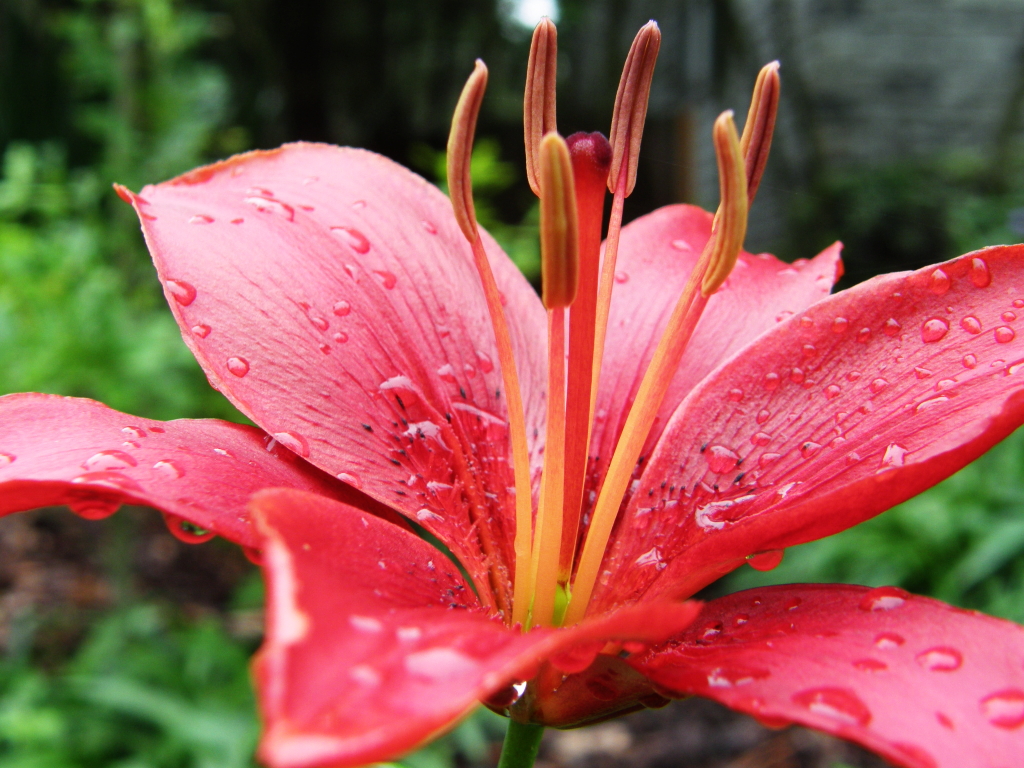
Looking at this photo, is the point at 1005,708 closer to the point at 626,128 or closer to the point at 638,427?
the point at 638,427

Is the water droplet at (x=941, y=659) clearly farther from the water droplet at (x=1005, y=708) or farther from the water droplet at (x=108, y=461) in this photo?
the water droplet at (x=108, y=461)

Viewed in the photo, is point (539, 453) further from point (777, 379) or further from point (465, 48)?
point (465, 48)

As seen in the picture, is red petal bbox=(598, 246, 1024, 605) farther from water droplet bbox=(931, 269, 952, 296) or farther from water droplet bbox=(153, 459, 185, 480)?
water droplet bbox=(153, 459, 185, 480)

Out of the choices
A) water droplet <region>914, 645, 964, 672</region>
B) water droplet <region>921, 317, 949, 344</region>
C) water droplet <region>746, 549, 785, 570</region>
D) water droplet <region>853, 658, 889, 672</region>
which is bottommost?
water droplet <region>746, 549, 785, 570</region>

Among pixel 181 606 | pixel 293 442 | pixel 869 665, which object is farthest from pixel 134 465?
pixel 181 606

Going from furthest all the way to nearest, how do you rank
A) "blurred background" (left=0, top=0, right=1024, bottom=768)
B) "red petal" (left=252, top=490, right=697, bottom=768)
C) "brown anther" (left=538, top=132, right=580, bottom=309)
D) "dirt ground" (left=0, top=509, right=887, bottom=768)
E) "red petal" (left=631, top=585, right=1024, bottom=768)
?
"dirt ground" (left=0, top=509, right=887, bottom=768) → "blurred background" (left=0, top=0, right=1024, bottom=768) → "brown anther" (left=538, top=132, right=580, bottom=309) → "red petal" (left=631, top=585, right=1024, bottom=768) → "red petal" (left=252, top=490, right=697, bottom=768)

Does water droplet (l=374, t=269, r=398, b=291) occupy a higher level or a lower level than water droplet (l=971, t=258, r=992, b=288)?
lower

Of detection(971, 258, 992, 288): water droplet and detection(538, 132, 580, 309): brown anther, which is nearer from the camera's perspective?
detection(538, 132, 580, 309): brown anther

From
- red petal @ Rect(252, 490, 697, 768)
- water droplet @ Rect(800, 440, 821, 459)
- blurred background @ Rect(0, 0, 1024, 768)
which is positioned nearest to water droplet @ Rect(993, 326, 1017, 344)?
water droplet @ Rect(800, 440, 821, 459)

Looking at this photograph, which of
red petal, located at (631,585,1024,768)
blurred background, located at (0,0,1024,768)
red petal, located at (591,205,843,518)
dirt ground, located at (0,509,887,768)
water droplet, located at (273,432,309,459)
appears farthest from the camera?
dirt ground, located at (0,509,887,768)
